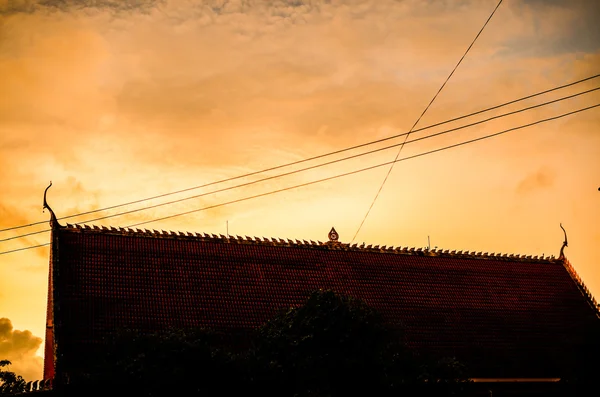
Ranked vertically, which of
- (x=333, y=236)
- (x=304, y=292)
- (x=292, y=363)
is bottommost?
(x=292, y=363)

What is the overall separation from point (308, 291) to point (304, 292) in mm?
173

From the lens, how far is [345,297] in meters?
21.5

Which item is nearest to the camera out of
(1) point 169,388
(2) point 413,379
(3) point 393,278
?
(1) point 169,388

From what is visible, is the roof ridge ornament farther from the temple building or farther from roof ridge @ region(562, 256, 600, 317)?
roof ridge @ region(562, 256, 600, 317)

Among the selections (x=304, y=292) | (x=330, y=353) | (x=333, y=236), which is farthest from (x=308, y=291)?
(x=330, y=353)

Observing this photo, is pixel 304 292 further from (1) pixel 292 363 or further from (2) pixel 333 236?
(1) pixel 292 363

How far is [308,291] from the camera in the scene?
30.1 metres

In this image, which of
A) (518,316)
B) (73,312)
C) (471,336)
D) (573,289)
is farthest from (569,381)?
(73,312)

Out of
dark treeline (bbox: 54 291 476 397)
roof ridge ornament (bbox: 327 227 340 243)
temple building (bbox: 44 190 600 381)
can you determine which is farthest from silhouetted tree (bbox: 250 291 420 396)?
roof ridge ornament (bbox: 327 227 340 243)

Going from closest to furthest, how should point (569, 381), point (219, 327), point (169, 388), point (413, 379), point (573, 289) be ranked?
point (169, 388), point (413, 379), point (569, 381), point (219, 327), point (573, 289)

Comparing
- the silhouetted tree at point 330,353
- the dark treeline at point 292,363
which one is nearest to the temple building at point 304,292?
the dark treeline at point 292,363

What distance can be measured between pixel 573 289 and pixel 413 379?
20.3 meters

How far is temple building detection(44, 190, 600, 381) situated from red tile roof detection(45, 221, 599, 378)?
0.18 feet

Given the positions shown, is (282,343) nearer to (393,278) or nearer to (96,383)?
(96,383)
